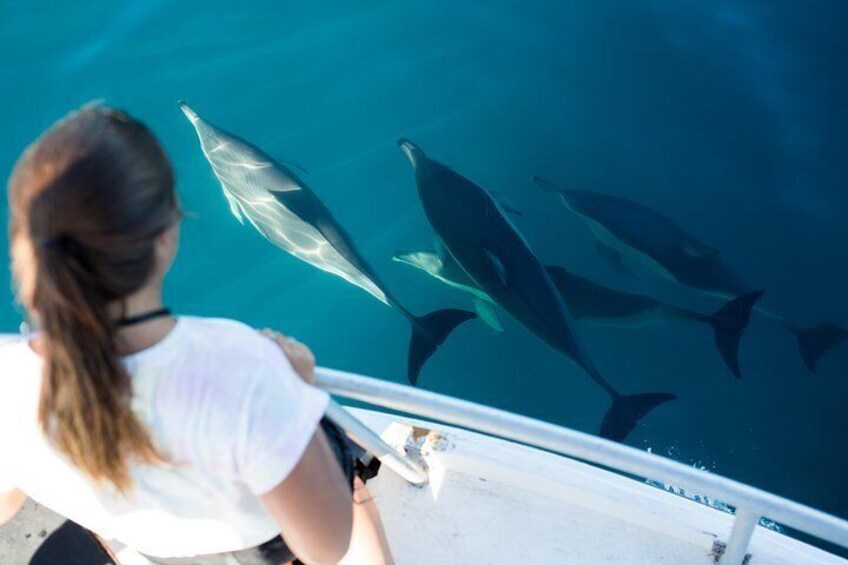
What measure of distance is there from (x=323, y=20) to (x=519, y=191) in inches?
97.7

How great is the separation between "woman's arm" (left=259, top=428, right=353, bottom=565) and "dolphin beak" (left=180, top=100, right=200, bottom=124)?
503cm

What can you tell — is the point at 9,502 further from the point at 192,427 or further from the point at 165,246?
the point at 165,246

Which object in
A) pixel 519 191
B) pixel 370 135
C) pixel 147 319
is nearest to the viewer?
pixel 147 319

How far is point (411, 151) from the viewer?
6207 mm

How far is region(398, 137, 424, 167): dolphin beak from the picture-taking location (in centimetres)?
614

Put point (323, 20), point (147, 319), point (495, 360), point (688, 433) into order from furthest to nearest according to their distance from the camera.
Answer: point (323, 20) → point (495, 360) → point (688, 433) → point (147, 319)

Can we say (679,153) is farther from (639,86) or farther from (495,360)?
(495,360)

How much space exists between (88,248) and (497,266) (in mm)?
4113

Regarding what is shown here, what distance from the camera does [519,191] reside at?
6.38 meters

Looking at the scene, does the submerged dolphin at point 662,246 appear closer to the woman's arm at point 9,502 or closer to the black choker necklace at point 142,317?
the woman's arm at point 9,502

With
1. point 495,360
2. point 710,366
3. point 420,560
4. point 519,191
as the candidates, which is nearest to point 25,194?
point 420,560

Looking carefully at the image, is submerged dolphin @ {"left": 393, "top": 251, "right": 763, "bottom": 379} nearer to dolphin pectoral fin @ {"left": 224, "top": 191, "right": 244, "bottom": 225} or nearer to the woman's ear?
dolphin pectoral fin @ {"left": 224, "top": 191, "right": 244, "bottom": 225}

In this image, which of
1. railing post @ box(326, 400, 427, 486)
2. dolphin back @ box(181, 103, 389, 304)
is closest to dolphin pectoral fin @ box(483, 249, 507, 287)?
dolphin back @ box(181, 103, 389, 304)

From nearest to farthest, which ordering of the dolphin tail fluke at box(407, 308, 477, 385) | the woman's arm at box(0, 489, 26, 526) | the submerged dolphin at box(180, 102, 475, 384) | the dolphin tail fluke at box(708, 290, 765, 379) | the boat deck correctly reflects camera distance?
the woman's arm at box(0, 489, 26, 526) < the boat deck < the dolphin tail fluke at box(708, 290, 765, 379) < the dolphin tail fluke at box(407, 308, 477, 385) < the submerged dolphin at box(180, 102, 475, 384)
